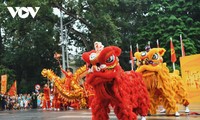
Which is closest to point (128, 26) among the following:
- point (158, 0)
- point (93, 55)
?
point (158, 0)

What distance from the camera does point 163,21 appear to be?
106 feet

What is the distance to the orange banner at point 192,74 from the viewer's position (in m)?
19.3

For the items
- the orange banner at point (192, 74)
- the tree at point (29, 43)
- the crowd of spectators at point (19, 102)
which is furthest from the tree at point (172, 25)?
the crowd of spectators at point (19, 102)

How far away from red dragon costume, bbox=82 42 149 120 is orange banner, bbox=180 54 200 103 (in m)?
11.4

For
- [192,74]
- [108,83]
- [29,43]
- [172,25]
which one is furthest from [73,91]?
[29,43]

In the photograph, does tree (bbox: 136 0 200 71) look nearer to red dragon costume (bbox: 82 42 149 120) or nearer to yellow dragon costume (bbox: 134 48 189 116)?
yellow dragon costume (bbox: 134 48 189 116)

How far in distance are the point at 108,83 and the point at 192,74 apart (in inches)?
493

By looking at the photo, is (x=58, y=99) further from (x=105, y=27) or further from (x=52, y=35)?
(x=52, y=35)

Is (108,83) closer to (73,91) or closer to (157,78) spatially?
(157,78)

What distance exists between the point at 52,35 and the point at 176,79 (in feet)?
76.0

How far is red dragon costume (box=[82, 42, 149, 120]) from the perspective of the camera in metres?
7.87

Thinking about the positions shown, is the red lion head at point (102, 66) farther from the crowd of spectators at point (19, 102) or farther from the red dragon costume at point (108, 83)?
the crowd of spectators at point (19, 102)

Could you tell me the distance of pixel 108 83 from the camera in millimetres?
8148

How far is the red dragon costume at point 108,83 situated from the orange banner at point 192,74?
11.4 metres
